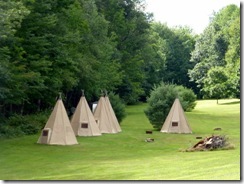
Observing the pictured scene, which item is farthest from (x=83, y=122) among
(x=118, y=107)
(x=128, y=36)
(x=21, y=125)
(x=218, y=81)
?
(x=128, y=36)

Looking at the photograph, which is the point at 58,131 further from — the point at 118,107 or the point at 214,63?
the point at 214,63

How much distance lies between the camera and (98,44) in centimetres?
3947

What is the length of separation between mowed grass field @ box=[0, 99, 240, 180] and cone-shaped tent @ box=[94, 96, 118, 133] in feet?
2.67

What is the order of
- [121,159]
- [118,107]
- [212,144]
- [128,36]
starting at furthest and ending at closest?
[128,36] → [118,107] → [212,144] → [121,159]

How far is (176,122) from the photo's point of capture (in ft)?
94.3

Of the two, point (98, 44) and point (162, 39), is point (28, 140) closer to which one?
point (98, 44)

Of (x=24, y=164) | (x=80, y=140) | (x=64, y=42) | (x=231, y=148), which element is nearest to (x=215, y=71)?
(x=64, y=42)

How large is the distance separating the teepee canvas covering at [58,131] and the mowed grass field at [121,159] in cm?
63

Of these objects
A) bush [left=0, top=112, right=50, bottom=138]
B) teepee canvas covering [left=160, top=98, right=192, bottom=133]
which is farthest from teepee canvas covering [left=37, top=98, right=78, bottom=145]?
teepee canvas covering [left=160, top=98, right=192, bottom=133]

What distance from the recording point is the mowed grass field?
11477 mm

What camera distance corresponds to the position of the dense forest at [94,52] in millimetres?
23984

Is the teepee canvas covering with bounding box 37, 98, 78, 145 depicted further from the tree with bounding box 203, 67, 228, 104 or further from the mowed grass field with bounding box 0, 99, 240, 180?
the tree with bounding box 203, 67, 228, 104

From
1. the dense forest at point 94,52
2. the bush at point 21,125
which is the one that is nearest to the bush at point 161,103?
the dense forest at point 94,52

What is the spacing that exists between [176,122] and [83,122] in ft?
19.1
